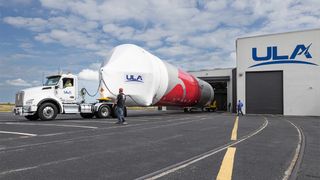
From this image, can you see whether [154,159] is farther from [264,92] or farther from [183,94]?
[264,92]

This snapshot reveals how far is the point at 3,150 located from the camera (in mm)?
7145

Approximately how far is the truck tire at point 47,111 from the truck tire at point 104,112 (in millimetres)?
2887

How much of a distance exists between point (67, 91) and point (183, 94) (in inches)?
467

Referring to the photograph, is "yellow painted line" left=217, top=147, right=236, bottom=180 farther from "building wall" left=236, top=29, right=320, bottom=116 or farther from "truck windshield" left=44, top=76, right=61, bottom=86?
"building wall" left=236, top=29, right=320, bottom=116

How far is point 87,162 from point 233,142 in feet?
14.7

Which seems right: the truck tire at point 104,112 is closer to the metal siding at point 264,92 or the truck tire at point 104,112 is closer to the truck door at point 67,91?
the truck door at point 67,91

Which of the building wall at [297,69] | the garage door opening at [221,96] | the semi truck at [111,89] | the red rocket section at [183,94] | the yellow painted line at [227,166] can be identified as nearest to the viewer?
the yellow painted line at [227,166]

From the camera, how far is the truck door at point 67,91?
18.7 metres

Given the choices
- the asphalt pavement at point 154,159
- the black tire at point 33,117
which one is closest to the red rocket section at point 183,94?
the black tire at point 33,117

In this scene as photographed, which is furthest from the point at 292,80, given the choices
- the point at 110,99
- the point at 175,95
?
the point at 110,99

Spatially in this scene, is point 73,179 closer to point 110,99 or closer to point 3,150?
point 3,150

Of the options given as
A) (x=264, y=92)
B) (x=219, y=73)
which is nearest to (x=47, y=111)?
(x=264, y=92)

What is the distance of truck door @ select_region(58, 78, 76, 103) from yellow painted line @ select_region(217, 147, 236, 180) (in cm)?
1346

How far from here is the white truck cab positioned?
17297mm
